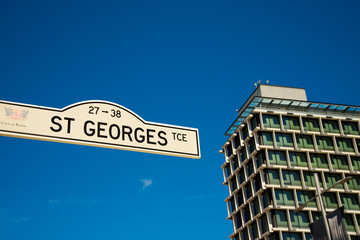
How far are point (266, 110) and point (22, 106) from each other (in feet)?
188

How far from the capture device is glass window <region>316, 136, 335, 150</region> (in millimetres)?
59081

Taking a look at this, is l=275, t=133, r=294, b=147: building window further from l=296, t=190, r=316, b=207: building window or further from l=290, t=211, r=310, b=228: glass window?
l=290, t=211, r=310, b=228: glass window

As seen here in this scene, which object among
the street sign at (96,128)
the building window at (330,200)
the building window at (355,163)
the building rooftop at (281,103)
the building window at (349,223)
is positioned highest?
the building rooftop at (281,103)

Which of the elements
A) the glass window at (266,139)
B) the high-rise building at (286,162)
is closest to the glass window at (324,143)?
the high-rise building at (286,162)

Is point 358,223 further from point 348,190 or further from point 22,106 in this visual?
point 22,106

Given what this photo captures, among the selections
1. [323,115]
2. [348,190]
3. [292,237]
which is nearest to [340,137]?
[323,115]

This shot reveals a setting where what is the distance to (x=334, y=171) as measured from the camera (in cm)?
5700

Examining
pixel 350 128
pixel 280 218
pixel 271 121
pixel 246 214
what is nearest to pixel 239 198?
pixel 246 214

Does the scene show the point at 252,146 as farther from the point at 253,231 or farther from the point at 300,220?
the point at 300,220

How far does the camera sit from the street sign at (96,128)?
3529 millimetres

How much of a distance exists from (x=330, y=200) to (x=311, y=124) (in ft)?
36.5

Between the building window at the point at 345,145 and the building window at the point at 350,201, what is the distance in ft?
22.0

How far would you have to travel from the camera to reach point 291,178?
5500 centimetres

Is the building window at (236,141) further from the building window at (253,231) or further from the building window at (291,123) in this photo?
the building window at (253,231)
